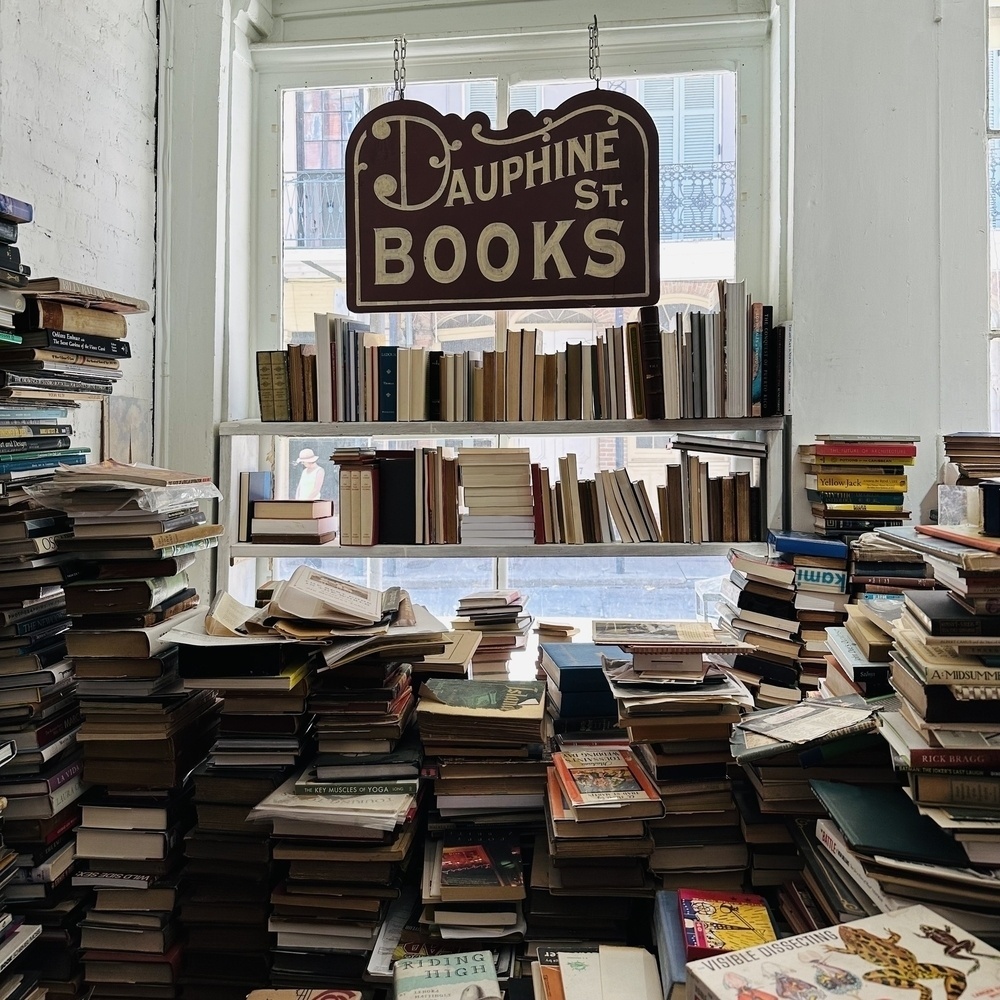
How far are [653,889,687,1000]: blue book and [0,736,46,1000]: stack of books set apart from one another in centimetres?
128

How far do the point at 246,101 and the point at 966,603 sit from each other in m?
3.08

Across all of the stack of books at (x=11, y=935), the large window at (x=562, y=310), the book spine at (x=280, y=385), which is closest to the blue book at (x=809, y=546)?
the large window at (x=562, y=310)

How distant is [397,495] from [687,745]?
146 centimetres

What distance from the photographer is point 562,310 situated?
3.18m

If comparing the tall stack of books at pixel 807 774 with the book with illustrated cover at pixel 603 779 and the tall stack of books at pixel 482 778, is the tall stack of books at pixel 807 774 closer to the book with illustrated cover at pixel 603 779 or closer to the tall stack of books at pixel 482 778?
the book with illustrated cover at pixel 603 779

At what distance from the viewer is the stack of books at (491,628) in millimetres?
2775

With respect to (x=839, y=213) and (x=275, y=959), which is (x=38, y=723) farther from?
(x=839, y=213)

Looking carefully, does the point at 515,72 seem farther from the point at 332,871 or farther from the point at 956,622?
the point at 332,871

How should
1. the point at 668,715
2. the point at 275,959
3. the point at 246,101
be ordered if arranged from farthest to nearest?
the point at 246,101
the point at 275,959
the point at 668,715

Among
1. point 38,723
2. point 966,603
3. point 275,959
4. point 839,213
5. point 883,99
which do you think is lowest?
point 275,959

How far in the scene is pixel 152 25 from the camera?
301 cm

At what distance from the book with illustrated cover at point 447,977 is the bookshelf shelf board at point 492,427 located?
1.69 m

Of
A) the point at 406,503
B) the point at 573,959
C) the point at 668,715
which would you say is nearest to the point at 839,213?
the point at 406,503

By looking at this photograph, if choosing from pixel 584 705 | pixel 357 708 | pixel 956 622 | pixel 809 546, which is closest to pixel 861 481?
pixel 809 546
